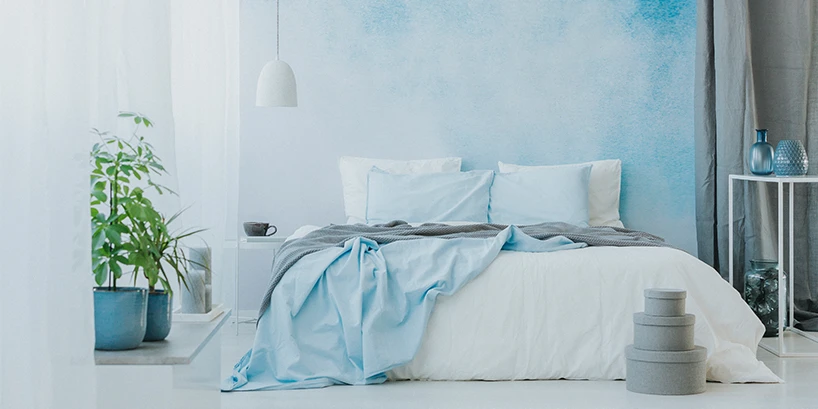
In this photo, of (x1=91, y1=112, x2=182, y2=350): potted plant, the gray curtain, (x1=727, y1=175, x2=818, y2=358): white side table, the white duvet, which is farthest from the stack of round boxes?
(x1=91, y1=112, x2=182, y2=350): potted plant

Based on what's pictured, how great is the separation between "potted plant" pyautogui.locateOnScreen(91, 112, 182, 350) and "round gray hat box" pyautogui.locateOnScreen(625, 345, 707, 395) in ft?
7.48

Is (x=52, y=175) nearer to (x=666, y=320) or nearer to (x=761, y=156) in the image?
(x=666, y=320)

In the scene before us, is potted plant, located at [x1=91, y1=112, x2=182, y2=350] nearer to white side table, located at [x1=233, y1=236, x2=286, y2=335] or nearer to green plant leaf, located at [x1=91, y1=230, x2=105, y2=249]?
green plant leaf, located at [x1=91, y1=230, x2=105, y2=249]

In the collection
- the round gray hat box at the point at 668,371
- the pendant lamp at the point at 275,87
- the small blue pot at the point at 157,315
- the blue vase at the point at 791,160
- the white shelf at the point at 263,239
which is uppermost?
the pendant lamp at the point at 275,87

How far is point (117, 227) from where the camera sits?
5.92 ft

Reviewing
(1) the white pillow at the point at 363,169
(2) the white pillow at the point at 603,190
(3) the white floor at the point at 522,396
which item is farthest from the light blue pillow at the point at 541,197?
(3) the white floor at the point at 522,396

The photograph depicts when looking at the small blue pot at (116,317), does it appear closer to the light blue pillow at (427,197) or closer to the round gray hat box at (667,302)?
the round gray hat box at (667,302)

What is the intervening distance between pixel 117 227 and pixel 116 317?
0.20 metres

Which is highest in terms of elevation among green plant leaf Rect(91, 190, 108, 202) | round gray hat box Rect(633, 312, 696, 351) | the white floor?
green plant leaf Rect(91, 190, 108, 202)

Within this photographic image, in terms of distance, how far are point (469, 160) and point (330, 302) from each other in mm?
2229

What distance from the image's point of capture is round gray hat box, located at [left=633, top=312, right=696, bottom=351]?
3557mm

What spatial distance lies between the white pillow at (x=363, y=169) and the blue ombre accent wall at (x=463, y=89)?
14 centimetres

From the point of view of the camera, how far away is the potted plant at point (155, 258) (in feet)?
6.10

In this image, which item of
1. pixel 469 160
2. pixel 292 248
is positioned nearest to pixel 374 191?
pixel 469 160
